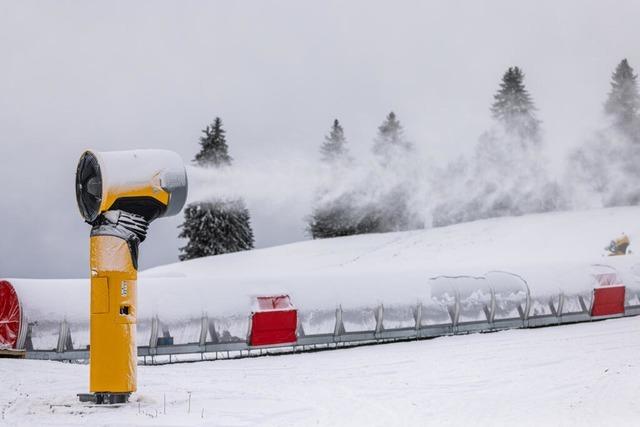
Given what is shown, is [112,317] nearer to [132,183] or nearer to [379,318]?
[132,183]

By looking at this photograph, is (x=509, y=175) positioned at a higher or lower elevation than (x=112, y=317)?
higher

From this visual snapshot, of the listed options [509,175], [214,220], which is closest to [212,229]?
[214,220]

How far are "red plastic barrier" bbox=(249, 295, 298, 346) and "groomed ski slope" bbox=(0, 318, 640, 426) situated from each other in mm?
887

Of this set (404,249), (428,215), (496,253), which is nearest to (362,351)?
(496,253)

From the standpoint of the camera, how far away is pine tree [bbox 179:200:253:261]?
221 ft

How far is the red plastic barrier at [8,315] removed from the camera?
56.6ft

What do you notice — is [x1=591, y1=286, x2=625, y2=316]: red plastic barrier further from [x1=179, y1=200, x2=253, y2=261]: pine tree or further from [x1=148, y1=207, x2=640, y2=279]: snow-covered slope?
[x1=179, y1=200, x2=253, y2=261]: pine tree

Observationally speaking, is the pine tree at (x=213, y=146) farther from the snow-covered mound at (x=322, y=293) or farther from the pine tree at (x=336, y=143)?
the snow-covered mound at (x=322, y=293)

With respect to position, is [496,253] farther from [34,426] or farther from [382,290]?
[34,426]

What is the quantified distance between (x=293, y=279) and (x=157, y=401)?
10.4 m

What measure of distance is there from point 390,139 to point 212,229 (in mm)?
19301

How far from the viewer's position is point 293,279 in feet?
68.1

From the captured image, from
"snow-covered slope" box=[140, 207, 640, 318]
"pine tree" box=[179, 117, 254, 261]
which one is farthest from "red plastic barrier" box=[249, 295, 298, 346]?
"pine tree" box=[179, 117, 254, 261]

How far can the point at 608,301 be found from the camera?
2666cm
